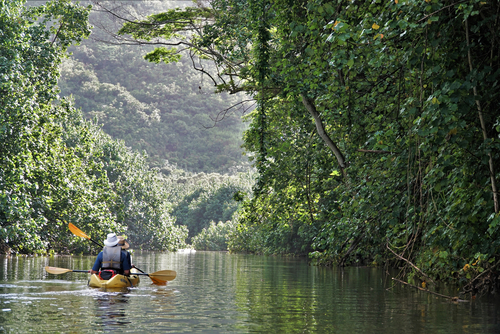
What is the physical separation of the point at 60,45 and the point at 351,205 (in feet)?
51.3

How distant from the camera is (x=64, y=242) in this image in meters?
27.8

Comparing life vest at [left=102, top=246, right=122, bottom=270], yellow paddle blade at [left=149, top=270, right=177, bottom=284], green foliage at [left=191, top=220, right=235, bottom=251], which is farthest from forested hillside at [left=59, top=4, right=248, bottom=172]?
life vest at [left=102, top=246, right=122, bottom=270]

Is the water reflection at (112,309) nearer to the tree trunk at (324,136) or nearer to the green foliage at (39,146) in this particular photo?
A: the tree trunk at (324,136)

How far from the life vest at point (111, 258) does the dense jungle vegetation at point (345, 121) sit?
13.7ft

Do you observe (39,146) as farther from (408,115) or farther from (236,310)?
(408,115)

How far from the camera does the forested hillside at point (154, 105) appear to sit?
5182 inches

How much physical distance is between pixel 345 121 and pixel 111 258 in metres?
5.66

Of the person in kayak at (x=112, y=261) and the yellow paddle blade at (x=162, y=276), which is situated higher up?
the person in kayak at (x=112, y=261)

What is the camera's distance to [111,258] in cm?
1221

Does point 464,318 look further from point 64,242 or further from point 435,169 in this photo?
point 64,242

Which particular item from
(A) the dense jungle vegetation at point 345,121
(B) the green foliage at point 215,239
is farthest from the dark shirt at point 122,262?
(B) the green foliage at point 215,239

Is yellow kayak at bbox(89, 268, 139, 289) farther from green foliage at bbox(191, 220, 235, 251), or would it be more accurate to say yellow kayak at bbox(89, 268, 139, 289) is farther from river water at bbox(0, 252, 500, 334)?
green foliage at bbox(191, 220, 235, 251)

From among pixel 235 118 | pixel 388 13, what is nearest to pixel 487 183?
pixel 388 13

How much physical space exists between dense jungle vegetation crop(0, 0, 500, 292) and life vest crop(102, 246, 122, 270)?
417cm
